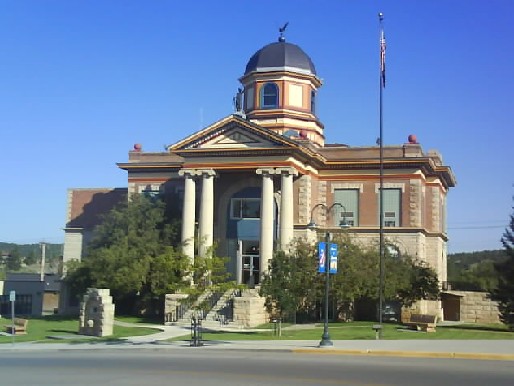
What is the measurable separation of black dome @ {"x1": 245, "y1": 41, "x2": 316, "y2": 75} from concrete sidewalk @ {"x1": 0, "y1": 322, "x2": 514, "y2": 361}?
29.4 metres

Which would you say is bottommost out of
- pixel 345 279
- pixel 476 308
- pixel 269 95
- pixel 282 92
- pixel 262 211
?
pixel 476 308

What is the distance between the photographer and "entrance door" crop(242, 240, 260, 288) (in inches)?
2143

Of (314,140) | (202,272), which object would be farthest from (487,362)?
(314,140)

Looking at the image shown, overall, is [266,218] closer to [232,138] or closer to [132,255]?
[232,138]

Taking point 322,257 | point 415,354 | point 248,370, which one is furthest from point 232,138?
point 248,370

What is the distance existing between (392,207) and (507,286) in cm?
1445

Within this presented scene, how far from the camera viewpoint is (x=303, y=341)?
3203cm

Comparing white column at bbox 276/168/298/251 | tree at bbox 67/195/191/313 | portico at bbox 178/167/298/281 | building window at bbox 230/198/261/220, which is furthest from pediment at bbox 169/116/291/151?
tree at bbox 67/195/191/313

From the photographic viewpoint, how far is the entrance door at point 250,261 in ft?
179

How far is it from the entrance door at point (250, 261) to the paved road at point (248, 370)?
27.2 m

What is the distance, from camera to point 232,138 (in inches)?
2058

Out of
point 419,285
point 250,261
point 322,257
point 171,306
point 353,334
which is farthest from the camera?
point 250,261

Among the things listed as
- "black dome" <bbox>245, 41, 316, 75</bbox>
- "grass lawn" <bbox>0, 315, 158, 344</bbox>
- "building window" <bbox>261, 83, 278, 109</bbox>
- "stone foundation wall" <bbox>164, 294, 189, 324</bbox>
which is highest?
"black dome" <bbox>245, 41, 316, 75</bbox>

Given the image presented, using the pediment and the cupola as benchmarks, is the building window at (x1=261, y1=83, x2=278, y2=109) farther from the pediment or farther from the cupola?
the pediment
